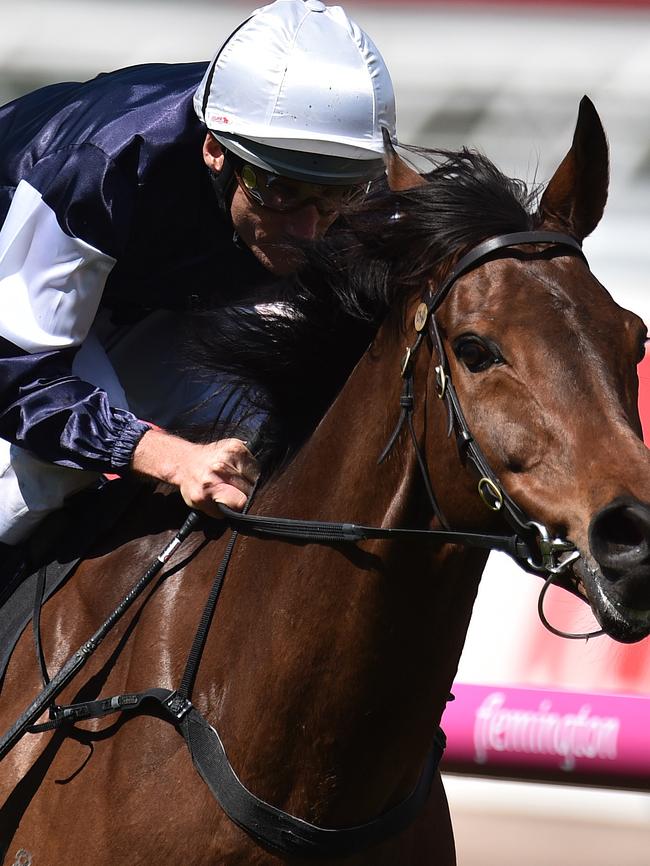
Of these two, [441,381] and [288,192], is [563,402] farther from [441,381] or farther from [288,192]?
[288,192]

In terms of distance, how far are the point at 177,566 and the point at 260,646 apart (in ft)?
0.98

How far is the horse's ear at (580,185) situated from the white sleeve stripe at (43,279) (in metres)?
0.97

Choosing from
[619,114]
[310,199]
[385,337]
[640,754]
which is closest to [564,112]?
[619,114]

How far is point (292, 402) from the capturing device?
2.63 meters

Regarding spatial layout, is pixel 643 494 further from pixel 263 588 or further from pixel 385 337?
pixel 263 588

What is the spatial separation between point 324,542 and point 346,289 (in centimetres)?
48

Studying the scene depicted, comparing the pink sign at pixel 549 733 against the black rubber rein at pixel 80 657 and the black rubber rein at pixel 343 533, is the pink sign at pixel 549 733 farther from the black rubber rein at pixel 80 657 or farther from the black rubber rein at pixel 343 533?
the black rubber rein at pixel 343 533

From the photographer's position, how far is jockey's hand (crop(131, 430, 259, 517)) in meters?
2.55

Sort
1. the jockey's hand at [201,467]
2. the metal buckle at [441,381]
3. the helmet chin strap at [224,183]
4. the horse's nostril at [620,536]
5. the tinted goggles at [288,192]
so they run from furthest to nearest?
the helmet chin strap at [224,183]
the tinted goggles at [288,192]
the jockey's hand at [201,467]
the metal buckle at [441,381]
the horse's nostril at [620,536]

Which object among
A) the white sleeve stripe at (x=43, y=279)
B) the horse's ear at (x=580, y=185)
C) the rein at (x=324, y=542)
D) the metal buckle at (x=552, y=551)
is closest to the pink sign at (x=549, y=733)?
the rein at (x=324, y=542)

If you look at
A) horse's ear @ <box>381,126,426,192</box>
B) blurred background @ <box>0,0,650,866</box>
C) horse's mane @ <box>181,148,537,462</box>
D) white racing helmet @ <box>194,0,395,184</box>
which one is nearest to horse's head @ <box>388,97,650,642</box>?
horse's mane @ <box>181,148,537,462</box>

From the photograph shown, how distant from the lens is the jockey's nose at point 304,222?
2.85 m

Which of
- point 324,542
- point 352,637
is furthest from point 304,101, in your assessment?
point 352,637

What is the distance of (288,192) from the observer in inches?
111
